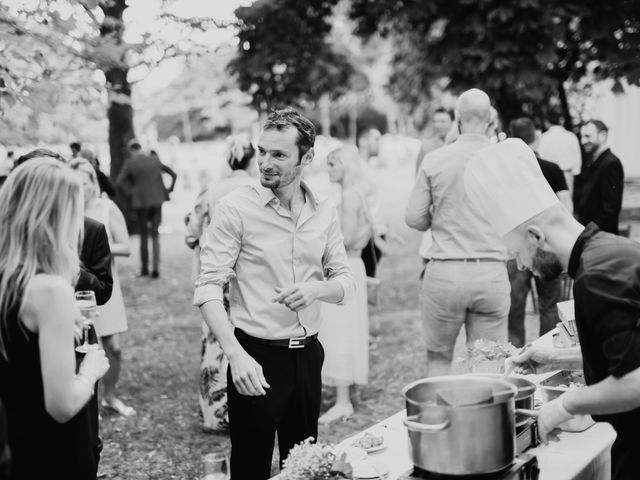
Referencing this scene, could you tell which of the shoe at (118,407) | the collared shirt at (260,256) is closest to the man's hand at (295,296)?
the collared shirt at (260,256)

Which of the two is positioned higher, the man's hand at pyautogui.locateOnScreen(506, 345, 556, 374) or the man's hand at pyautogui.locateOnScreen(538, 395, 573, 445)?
the man's hand at pyautogui.locateOnScreen(506, 345, 556, 374)

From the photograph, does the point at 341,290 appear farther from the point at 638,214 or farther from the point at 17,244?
the point at 638,214

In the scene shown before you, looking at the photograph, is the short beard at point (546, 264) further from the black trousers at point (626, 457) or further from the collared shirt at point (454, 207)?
the collared shirt at point (454, 207)

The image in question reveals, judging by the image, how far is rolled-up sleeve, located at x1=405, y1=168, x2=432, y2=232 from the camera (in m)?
4.64

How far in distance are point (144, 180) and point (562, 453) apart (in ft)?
31.5

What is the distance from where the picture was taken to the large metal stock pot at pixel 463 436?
86.0 inches

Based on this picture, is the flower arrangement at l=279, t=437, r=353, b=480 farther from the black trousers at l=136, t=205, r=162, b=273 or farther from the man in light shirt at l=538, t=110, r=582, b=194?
the black trousers at l=136, t=205, r=162, b=273

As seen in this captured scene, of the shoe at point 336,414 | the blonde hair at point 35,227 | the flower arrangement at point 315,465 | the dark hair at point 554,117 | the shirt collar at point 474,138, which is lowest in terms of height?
the shoe at point 336,414

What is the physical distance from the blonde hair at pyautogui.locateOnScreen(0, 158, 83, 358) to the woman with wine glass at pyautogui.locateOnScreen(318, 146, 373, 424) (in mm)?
3463

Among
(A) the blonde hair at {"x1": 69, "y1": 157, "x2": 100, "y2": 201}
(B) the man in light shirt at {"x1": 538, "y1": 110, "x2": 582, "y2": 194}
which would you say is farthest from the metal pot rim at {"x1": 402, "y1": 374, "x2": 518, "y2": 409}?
(B) the man in light shirt at {"x1": 538, "y1": 110, "x2": 582, "y2": 194}

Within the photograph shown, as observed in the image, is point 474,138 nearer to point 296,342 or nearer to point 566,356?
point 296,342

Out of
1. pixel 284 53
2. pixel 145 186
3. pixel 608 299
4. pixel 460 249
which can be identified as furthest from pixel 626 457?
pixel 145 186

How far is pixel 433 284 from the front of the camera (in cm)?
460

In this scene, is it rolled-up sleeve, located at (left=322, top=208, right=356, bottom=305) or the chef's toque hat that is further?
rolled-up sleeve, located at (left=322, top=208, right=356, bottom=305)
